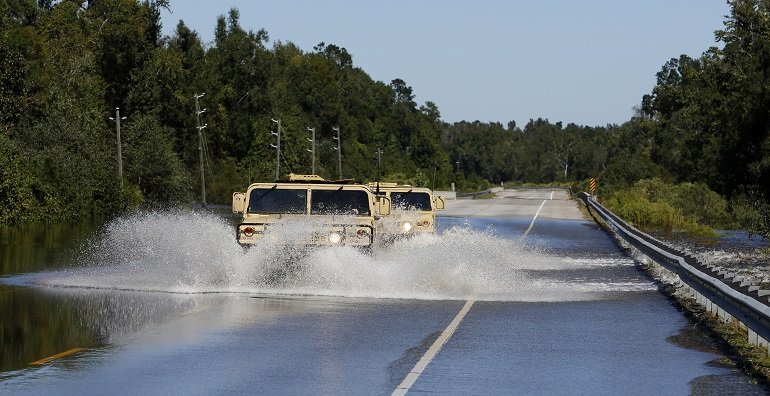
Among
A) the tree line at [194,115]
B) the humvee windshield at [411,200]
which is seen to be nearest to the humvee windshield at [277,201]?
the humvee windshield at [411,200]

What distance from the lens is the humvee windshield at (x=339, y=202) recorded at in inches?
904

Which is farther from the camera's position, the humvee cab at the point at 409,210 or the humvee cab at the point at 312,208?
the humvee cab at the point at 409,210

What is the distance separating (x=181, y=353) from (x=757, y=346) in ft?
20.0

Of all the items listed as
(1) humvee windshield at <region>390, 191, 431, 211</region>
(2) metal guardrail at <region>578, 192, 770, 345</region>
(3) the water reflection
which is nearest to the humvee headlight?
(3) the water reflection

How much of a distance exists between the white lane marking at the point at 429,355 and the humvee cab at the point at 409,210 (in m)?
10.3

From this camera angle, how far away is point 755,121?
6881 cm

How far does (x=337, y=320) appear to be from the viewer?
624 inches

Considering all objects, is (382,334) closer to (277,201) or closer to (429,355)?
(429,355)

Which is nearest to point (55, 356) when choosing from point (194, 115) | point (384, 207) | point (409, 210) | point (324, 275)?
point (324, 275)

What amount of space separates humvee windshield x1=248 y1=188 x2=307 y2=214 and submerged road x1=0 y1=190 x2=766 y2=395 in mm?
1314

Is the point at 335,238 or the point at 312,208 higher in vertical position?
the point at 312,208

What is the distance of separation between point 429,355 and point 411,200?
1825 centimetres

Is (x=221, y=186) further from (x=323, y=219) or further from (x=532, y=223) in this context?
(x=323, y=219)

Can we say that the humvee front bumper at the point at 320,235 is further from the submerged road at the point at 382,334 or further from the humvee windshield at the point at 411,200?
the humvee windshield at the point at 411,200
